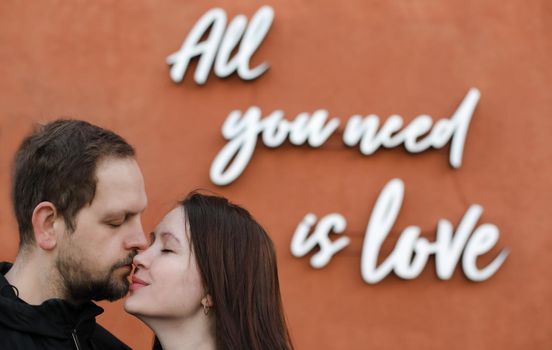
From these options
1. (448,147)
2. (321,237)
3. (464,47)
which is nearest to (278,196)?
(321,237)

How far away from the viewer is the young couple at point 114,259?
9.28 ft

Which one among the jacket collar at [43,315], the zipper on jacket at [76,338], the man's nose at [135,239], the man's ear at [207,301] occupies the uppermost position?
the man's nose at [135,239]

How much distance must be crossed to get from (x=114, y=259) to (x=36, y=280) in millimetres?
243

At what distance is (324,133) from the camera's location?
657 cm

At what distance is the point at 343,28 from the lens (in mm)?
6816

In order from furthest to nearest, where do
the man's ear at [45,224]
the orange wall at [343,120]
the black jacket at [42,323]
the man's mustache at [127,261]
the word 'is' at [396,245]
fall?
1. the orange wall at [343,120]
2. the word 'is' at [396,245]
3. the man's mustache at [127,261]
4. the man's ear at [45,224]
5. the black jacket at [42,323]

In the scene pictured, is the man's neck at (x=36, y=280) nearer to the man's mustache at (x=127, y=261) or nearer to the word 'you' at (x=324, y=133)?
the man's mustache at (x=127, y=261)

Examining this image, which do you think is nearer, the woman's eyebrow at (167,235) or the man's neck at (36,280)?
the man's neck at (36,280)

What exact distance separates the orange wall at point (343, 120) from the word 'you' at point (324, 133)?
0.34 feet

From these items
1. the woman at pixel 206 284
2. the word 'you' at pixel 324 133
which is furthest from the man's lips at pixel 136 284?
the word 'you' at pixel 324 133

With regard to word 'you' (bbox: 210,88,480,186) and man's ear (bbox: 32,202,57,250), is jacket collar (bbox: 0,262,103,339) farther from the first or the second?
word 'you' (bbox: 210,88,480,186)

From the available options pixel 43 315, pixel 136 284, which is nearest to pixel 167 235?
pixel 136 284

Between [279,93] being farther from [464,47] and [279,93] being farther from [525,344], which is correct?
[525,344]

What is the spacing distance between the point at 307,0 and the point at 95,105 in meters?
1.70
